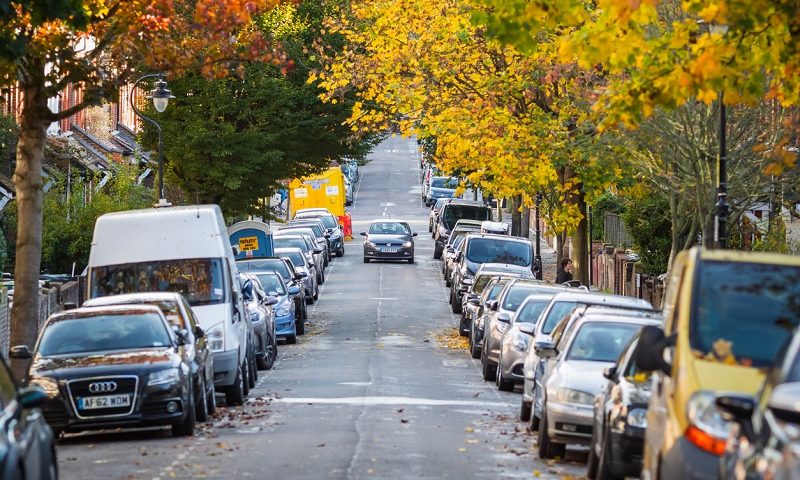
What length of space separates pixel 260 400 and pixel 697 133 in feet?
27.1

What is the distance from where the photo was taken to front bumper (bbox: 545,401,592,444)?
16.1 meters

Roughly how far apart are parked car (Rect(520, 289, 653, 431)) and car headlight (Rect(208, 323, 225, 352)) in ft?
14.1

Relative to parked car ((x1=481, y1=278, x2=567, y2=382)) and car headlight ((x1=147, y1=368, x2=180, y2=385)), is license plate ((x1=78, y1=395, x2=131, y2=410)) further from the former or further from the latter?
parked car ((x1=481, y1=278, x2=567, y2=382))

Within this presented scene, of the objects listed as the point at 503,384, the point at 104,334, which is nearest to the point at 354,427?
the point at 104,334

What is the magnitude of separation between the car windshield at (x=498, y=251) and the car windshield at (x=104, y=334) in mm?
24286

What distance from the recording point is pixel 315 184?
77938 millimetres

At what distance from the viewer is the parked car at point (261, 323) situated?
28.5 m

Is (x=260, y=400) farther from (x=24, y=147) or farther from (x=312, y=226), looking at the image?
(x=312, y=226)

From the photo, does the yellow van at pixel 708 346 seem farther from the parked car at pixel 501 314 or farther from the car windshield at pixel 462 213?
the car windshield at pixel 462 213

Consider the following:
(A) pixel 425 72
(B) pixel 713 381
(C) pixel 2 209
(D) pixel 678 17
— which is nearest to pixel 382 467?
(B) pixel 713 381

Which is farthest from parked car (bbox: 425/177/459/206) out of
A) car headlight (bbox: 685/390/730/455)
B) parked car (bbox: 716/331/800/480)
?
parked car (bbox: 716/331/800/480)

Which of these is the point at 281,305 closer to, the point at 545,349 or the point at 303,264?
the point at 303,264

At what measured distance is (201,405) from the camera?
780 inches

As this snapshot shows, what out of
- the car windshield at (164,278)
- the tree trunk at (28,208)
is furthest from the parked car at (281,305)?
the tree trunk at (28,208)
